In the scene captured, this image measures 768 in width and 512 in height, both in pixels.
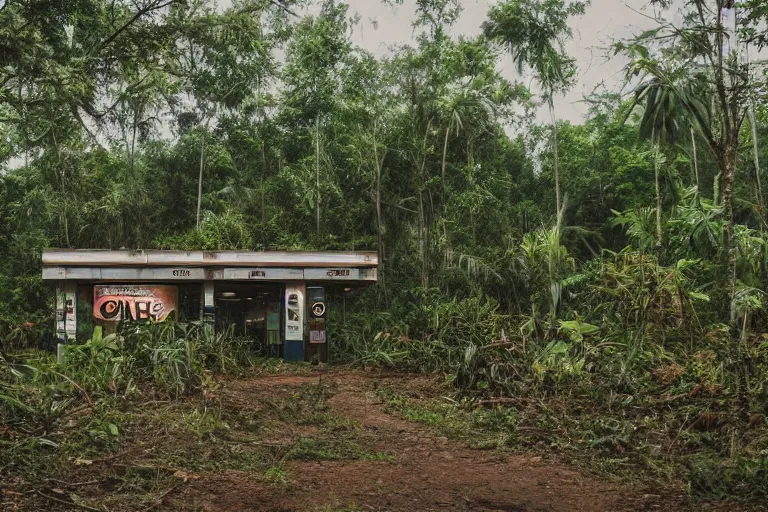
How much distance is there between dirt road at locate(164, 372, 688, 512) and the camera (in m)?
4.64

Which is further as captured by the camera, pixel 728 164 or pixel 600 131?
pixel 600 131

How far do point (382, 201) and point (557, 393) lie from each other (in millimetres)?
14113

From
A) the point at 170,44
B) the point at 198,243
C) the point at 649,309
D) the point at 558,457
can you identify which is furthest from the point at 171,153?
the point at 558,457

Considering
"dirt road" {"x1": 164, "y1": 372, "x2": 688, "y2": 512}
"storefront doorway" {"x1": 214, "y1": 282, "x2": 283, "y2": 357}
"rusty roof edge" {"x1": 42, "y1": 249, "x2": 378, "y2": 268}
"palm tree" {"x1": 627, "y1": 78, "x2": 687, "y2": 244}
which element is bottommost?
"dirt road" {"x1": 164, "y1": 372, "x2": 688, "y2": 512}

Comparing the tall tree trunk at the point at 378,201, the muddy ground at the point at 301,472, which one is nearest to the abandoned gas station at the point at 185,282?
the muddy ground at the point at 301,472

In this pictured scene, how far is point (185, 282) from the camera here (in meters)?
14.4

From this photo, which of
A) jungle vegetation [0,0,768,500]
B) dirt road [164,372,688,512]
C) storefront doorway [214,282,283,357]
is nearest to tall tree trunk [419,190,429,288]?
jungle vegetation [0,0,768,500]

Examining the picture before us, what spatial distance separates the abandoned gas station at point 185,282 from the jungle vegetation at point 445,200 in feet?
5.18

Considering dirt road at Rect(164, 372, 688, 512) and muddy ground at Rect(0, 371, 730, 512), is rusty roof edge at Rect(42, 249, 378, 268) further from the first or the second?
dirt road at Rect(164, 372, 688, 512)

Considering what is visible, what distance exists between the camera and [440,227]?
793 inches

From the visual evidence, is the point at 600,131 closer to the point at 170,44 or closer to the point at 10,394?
the point at 170,44

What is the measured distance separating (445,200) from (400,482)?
53.9ft

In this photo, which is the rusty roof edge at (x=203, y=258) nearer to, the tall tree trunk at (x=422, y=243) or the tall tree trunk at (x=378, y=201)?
the tall tree trunk at (x=422, y=243)

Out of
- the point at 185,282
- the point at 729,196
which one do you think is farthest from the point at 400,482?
the point at 185,282
